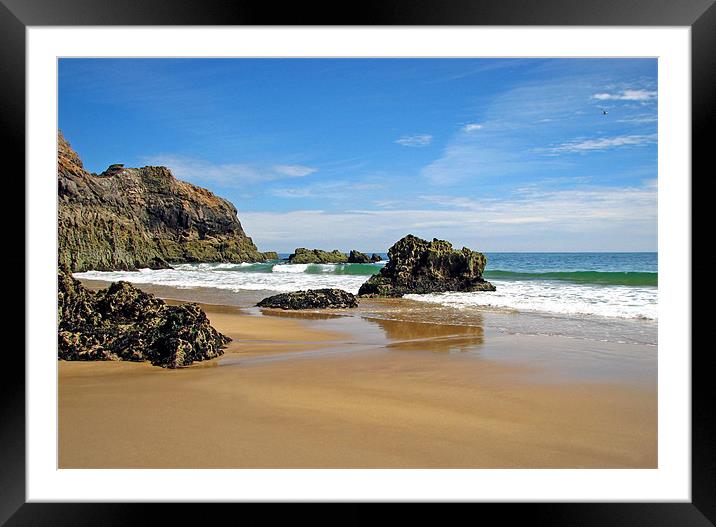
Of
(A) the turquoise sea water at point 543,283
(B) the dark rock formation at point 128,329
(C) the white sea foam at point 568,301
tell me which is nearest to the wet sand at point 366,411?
(B) the dark rock formation at point 128,329

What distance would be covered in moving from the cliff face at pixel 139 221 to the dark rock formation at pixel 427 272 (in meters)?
11.6

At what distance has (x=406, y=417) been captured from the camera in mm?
2314

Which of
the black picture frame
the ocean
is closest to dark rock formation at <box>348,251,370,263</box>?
the ocean

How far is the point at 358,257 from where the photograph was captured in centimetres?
2183

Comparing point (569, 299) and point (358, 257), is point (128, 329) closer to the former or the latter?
point (569, 299)

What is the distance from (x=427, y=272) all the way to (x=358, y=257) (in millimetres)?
12374

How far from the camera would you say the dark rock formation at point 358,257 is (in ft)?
71.2

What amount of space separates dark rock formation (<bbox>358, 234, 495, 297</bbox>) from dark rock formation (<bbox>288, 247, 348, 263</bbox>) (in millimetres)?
11420

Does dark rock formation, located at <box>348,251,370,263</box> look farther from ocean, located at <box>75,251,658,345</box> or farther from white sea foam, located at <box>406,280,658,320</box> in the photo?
white sea foam, located at <box>406,280,658,320</box>

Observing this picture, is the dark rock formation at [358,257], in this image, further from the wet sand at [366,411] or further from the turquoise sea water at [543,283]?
the wet sand at [366,411]

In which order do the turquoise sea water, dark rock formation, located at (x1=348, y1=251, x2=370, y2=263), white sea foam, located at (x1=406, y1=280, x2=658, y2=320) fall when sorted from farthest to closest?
dark rock formation, located at (x1=348, y1=251, x2=370, y2=263), the turquoise sea water, white sea foam, located at (x1=406, y1=280, x2=658, y2=320)

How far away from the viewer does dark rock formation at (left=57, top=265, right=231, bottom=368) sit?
10.4 feet

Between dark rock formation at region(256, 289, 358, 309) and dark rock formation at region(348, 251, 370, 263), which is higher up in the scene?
dark rock formation at region(348, 251, 370, 263)
